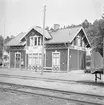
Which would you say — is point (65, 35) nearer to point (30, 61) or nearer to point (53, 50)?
point (53, 50)

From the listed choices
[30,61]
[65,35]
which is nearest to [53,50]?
[65,35]

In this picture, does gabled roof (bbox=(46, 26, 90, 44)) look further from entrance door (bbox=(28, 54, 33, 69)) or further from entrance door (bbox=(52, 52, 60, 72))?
entrance door (bbox=(28, 54, 33, 69))

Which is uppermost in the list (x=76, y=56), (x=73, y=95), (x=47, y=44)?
(x=47, y=44)

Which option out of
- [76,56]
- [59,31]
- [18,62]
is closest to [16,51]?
[18,62]

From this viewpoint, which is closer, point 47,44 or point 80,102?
point 80,102

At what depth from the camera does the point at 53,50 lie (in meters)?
25.5

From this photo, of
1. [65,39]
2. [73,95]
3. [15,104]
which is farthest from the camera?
[65,39]

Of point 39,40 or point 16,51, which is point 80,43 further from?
point 16,51

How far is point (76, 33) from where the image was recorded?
84.2 ft

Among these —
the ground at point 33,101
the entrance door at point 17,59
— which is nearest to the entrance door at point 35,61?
the entrance door at point 17,59

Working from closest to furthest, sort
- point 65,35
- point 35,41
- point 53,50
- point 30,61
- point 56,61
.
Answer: point 56,61, point 53,50, point 65,35, point 30,61, point 35,41

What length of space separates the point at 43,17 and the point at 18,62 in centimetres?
1128

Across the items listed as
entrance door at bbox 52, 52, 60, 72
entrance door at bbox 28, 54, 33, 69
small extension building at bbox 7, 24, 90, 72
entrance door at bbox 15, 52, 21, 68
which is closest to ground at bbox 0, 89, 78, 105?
small extension building at bbox 7, 24, 90, 72

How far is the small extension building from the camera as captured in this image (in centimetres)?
2455
